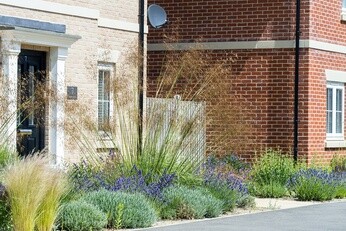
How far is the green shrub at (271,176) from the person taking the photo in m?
20.7

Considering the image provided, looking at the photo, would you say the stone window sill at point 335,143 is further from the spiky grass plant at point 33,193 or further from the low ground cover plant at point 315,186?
the spiky grass plant at point 33,193

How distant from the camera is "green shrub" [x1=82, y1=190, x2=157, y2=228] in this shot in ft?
48.2

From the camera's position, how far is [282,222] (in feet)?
51.9

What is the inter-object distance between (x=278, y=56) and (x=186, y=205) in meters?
9.33

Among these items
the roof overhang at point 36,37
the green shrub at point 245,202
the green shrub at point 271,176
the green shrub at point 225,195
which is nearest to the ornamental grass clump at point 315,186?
the green shrub at point 271,176

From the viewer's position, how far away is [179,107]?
59.3 ft

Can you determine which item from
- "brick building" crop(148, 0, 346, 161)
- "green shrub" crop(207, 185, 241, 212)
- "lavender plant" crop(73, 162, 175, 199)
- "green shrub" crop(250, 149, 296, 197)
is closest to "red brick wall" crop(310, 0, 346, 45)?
"brick building" crop(148, 0, 346, 161)

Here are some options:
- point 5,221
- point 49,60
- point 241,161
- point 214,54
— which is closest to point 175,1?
point 214,54

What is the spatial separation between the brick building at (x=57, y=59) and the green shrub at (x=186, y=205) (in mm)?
2115

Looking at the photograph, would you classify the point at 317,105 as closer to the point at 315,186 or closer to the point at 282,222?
the point at 315,186

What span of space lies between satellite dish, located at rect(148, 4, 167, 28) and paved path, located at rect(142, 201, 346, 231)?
258 inches

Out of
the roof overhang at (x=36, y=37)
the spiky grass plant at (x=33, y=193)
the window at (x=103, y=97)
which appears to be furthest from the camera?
the window at (x=103, y=97)

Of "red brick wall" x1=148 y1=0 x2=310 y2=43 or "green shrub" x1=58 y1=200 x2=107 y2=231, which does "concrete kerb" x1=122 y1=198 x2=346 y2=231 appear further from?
"red brick wall" x1=148 y1=0 x2=310 y2=43

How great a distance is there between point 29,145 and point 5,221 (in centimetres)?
609
